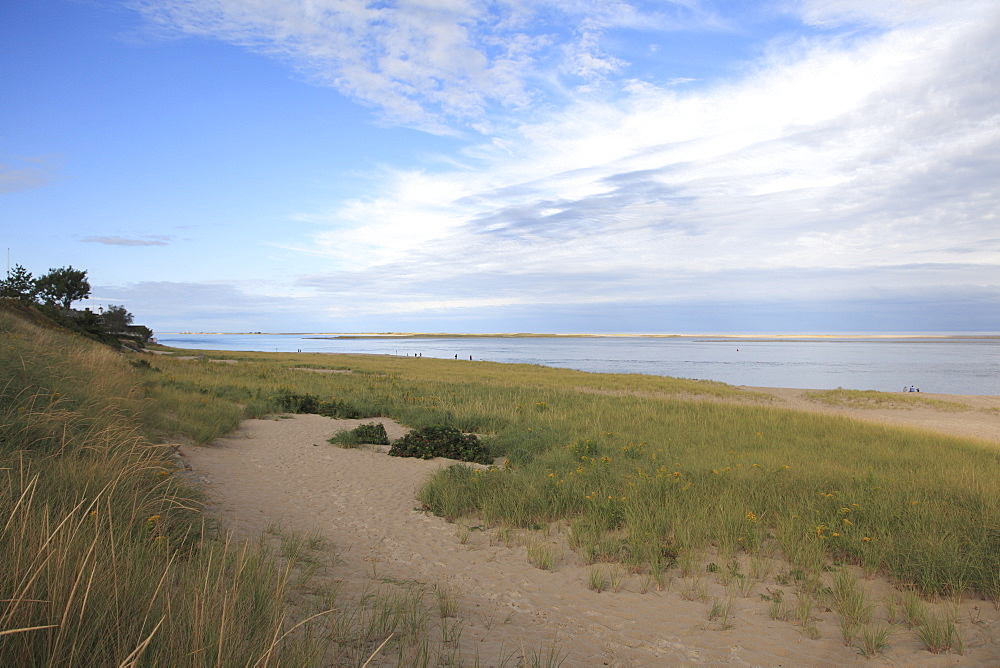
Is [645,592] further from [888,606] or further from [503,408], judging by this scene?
[503,408]

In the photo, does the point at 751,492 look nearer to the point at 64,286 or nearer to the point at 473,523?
the point at 473,523

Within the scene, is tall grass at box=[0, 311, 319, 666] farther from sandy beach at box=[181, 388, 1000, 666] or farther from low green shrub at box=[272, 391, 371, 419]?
low green shrub at box=[272, 391, 371, 419]

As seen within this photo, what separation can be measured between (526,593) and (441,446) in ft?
20.7

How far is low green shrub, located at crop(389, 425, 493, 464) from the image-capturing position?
35.4 ft

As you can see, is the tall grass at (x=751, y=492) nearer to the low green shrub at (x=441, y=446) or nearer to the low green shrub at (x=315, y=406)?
the low green shrub at (x=441, y=446)

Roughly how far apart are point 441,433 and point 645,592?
23.9 feet

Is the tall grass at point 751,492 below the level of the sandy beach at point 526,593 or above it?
above

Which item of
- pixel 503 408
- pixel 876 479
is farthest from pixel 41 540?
pixel 503 408

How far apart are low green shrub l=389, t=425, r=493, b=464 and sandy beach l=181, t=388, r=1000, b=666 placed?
75.2 inches

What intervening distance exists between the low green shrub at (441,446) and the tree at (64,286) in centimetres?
4984

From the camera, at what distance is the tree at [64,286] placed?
46312 millimetres

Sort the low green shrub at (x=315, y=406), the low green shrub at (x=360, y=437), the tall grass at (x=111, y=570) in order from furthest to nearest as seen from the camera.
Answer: the low green shrub at (x=315, y=406) < the low green shrub at (x=360, y=437) < the tall grass at (x=111, y=570)

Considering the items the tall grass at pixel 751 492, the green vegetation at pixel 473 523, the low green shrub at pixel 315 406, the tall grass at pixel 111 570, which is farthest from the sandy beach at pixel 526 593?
the low green shrub at pixel 315 406

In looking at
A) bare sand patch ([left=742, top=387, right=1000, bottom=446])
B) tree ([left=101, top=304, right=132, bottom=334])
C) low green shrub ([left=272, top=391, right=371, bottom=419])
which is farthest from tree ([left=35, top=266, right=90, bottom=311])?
bare sand patch ([left=742, top=387, right=1000, bottom=446])
